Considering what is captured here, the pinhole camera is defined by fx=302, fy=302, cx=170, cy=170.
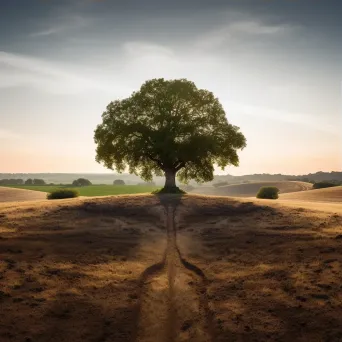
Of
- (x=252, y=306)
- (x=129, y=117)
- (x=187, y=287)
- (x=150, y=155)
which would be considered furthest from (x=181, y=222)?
(x=129, y=117)

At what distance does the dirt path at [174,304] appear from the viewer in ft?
29.3

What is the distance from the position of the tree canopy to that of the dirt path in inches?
722

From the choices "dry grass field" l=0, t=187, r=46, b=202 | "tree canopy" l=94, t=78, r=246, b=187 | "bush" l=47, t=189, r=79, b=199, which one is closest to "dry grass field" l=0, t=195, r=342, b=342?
"tree canopy" l=94, t=78, r=246, b=187

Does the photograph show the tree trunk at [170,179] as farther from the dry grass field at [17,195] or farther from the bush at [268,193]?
the dry grass field at [17,195]

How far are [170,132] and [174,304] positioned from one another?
22.3 meters

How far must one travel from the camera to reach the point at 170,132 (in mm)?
31078

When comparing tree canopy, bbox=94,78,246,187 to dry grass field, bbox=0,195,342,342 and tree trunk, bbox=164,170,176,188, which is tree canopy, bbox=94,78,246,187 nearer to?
tree trunk, bbox=164,170,176,188

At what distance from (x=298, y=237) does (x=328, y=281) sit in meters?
5.09

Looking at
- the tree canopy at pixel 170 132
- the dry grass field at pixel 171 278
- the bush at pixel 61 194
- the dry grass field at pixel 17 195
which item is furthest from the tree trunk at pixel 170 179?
the dry grass field at pixel 17 195

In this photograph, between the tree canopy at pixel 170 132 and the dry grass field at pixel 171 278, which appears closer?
the dry grass field at pixel 171 278

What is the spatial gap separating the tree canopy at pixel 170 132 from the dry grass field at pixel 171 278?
11.9 metres

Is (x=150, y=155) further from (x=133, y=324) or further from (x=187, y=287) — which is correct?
(x=133, y=324)

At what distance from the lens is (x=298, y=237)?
52.4ft

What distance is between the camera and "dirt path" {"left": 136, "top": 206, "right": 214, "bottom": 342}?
8.95 m
